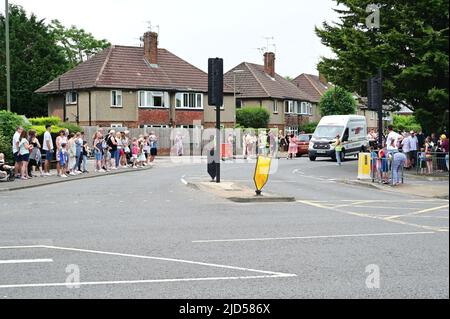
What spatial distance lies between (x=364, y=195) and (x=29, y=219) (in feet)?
34.1

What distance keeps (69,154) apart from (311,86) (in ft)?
211

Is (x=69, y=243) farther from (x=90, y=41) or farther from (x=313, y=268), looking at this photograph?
(x=90, y=41)

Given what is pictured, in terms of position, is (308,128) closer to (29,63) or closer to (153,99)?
(153,99)

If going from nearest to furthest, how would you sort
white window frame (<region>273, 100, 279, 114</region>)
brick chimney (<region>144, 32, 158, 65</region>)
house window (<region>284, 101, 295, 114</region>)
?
brick chimney (<region>144, 32, 158, 65</region>)
white window frame (<region>273, 100, 279, 114</region>)
house window (<region>284, 101, 295, 114</region>)

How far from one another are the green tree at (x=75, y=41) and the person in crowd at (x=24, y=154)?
6093 centimetres

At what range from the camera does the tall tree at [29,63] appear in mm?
66125

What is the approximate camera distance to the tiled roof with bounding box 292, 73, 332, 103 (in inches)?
3378

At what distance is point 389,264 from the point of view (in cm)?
830

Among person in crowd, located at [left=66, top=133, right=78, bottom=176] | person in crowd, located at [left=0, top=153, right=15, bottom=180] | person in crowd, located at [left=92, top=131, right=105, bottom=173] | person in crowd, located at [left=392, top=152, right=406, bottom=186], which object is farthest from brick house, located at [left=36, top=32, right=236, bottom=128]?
person in crowd, located at [left=392, top=152, right=406, bottom=186]

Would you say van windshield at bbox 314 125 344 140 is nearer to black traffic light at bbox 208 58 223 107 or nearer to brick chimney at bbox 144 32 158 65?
black traffic light at bbox 208 58 223 107

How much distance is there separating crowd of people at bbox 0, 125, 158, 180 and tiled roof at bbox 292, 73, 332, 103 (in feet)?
173

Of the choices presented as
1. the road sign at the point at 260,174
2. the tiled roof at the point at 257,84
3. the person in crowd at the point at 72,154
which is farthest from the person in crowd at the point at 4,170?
the tiled roof at the point at 257,84

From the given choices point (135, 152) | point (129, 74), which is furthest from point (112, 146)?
point (129, 74)
